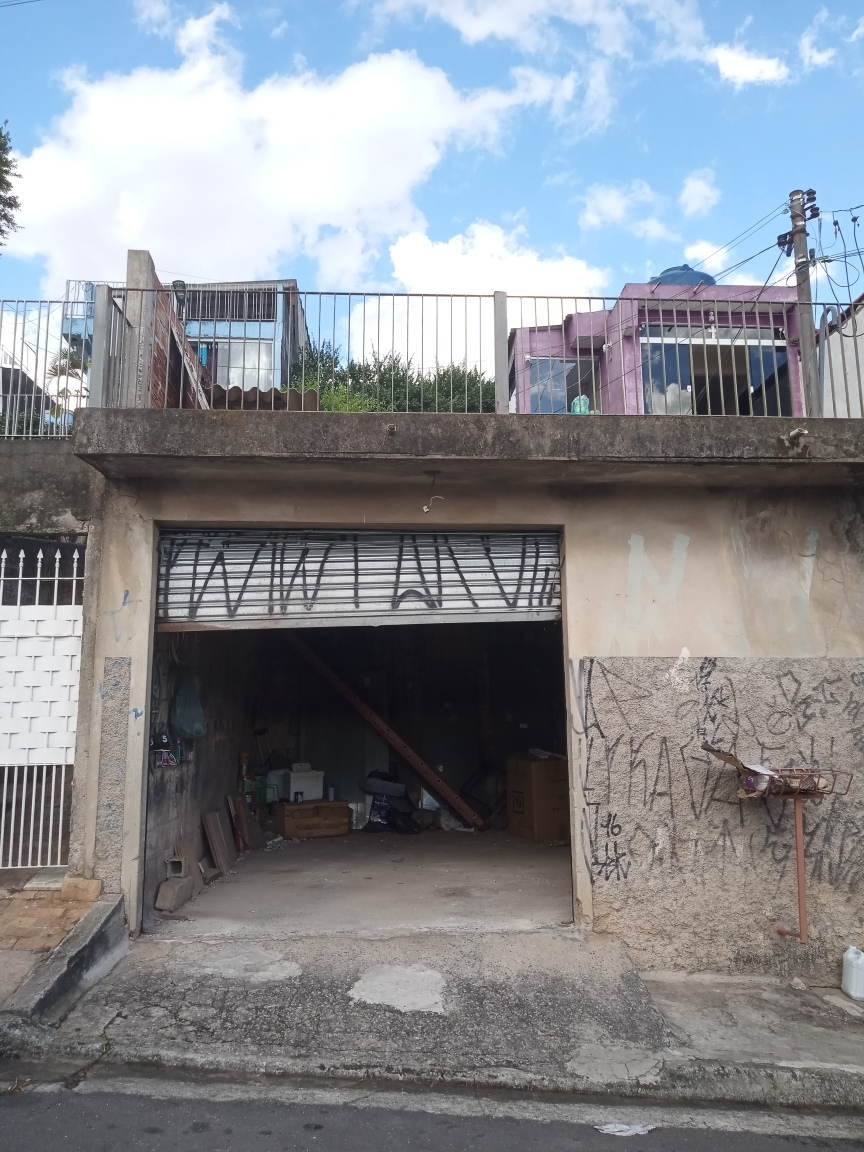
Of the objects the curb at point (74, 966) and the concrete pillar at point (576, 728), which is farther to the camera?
the concrete pillar at point (576, 728)

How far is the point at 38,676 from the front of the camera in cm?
565

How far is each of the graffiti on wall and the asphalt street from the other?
5.96ft

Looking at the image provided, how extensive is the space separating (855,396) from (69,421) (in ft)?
22.4

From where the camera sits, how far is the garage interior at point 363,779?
20.8 ft

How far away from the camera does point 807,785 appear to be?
551 cm

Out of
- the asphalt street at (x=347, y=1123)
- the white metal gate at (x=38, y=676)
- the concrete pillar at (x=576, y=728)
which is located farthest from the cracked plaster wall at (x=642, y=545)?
the asphalt street at (x=347, y=1123)

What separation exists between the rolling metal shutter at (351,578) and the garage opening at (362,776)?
63 millimetres

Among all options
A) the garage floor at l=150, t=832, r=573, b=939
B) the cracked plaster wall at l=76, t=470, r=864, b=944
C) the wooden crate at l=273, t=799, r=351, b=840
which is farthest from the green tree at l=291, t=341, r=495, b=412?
the wooden crate at l=273, t=799, r=351, b=840

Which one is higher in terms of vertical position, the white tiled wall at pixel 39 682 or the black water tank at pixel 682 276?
the black water tank at pixel 682 276

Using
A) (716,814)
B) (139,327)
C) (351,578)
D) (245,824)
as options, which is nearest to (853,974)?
(716,814)

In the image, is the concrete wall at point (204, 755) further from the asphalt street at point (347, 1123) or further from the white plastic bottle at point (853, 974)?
the white plastic bottle at point (853, 974)

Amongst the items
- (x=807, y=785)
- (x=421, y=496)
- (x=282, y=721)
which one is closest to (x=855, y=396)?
(x=807, y=785)

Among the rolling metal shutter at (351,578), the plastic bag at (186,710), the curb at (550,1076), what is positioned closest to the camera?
the curb at (550,1076)

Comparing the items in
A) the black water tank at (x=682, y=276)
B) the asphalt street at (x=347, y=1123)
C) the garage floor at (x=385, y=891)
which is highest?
the black water tank at (x=682, y=276)
